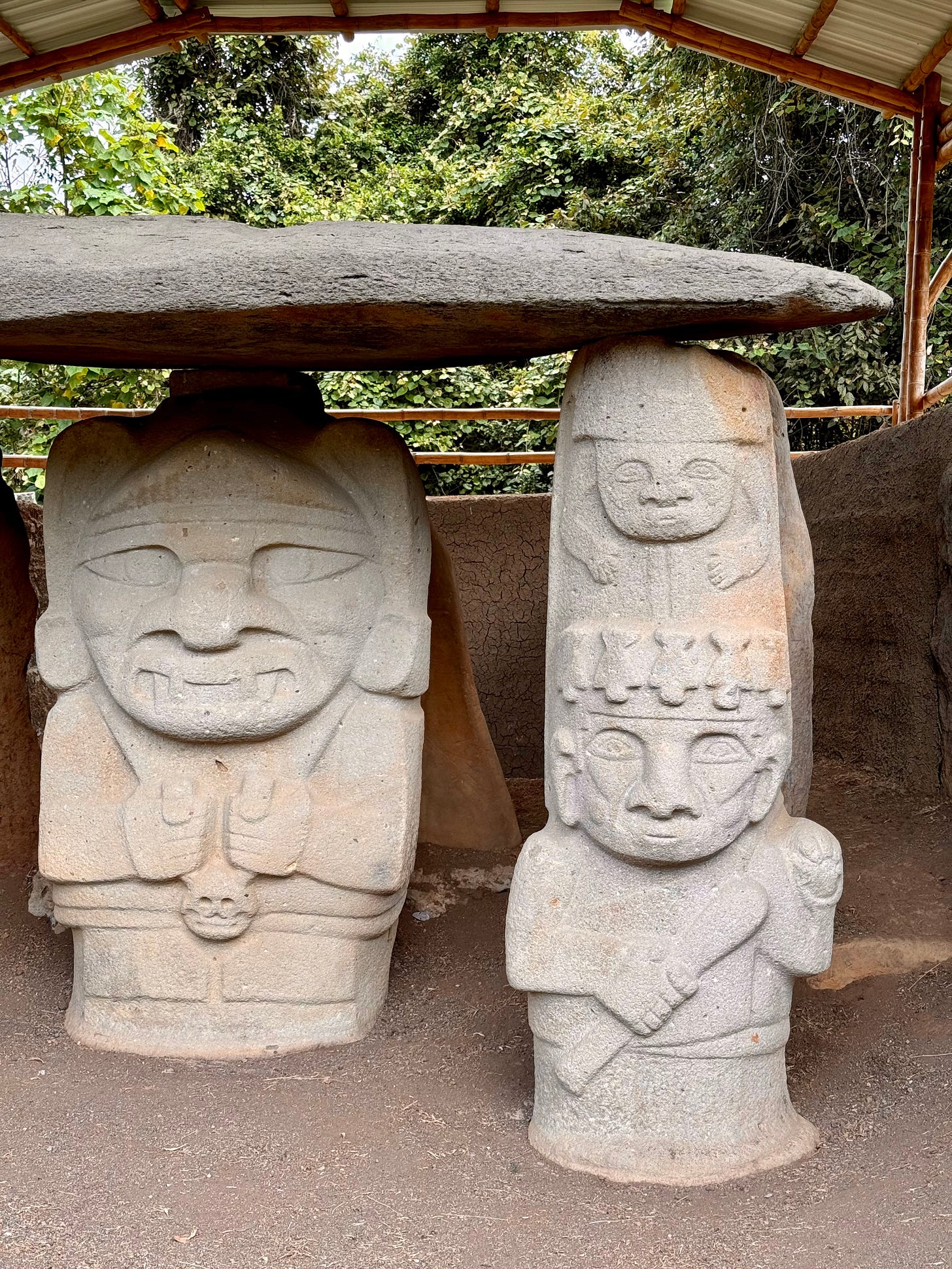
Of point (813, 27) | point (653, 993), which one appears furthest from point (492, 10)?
point (653, 993)

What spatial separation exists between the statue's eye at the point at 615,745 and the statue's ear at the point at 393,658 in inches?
30.8

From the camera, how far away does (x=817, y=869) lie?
2775mm

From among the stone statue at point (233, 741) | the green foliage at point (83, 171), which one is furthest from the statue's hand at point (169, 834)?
the green foliage at point (83, 171)

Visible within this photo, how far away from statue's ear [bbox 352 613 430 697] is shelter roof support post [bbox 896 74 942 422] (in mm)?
3230

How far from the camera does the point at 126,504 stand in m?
3.41

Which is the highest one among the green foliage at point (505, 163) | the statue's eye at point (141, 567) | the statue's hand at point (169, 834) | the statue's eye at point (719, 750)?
the green foliage at point (505, 163)

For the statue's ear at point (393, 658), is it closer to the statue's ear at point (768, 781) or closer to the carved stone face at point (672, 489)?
the carved stone face at point (672, 489)

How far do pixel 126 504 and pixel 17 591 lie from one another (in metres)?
1.56

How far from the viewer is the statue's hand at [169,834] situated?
3.29m

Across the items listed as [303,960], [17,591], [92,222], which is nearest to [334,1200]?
[303,960]

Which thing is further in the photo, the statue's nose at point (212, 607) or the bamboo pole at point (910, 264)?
the bamboo pole at point (910, 264)

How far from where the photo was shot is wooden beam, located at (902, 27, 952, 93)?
16.7ft

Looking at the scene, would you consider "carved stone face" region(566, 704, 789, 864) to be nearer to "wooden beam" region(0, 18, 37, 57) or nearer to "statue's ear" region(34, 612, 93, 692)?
"statue's ear" region(34, 612, 93, 692)

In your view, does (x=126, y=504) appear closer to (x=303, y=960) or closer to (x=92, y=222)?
(x=92, y=222)
